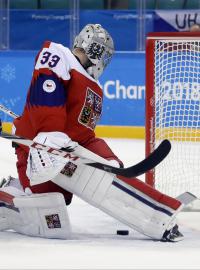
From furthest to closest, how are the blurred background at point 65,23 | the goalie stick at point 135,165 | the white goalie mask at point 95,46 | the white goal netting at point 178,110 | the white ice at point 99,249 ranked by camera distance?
the blurred background at point 65,23 < the white goal netting at point 178,110 < the white goalie mask at point 95,46 < the goalie stick at point 135,165 < the white ice at point 99,249

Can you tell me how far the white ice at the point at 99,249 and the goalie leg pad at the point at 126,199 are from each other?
7 cm

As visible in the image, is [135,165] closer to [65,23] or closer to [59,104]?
[59,104]

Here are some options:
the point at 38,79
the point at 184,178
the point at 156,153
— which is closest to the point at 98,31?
the point at 38,79

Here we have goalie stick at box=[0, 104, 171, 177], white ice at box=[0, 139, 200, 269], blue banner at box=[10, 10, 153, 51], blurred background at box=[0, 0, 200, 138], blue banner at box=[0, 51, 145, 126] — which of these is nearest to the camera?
white ice at box=[0, 139, 200, 269]

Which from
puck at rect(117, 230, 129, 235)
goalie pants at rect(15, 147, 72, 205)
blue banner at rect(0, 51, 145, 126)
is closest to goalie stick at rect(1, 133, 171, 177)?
goalie pants at rect(15, 147, 72, 205)

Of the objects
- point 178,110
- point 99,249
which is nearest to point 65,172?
point 99,249

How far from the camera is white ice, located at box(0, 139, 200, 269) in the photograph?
2766mm

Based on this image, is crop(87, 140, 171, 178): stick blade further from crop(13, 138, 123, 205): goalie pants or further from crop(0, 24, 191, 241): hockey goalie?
crop(13, 138, 123, 205): goalie pants

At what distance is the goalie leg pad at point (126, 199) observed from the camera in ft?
10.7

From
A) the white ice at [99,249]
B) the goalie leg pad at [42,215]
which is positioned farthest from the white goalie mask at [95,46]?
the white ice at [99,249]

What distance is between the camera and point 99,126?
654 centimetres

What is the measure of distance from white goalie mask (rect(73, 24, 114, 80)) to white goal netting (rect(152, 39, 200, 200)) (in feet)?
2.42

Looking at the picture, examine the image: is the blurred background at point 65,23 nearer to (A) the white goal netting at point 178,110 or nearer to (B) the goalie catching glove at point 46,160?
(A) the white goal netting at point 178,110

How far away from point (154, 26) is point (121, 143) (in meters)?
1.59
